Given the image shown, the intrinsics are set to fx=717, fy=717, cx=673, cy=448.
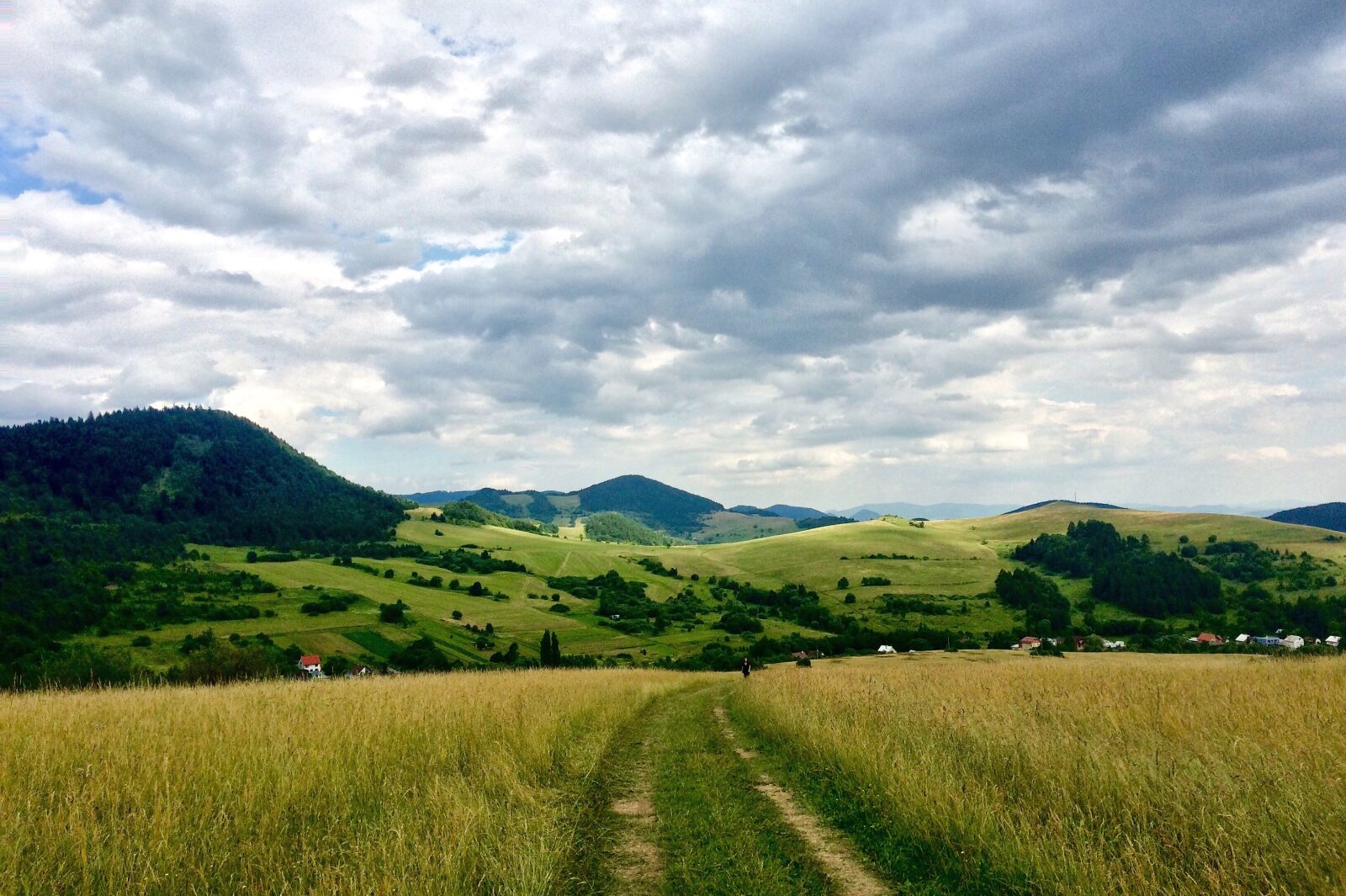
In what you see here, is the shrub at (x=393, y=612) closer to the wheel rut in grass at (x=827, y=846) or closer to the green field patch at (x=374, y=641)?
the green field patch at (x=374, y=641)

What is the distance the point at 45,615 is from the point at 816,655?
122235 millimetres

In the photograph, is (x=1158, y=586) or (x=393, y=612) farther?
(x=1158, y=586)

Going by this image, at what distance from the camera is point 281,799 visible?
770 centimetres

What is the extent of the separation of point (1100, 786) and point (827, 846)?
3.15 m

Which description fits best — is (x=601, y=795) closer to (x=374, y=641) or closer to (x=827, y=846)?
(x=827, y=846)

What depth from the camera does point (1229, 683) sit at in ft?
45.2

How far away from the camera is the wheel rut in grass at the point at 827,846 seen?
726 cm

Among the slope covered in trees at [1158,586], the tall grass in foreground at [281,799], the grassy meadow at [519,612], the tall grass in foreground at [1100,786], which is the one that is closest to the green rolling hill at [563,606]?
the grassy meadow at [519,612]

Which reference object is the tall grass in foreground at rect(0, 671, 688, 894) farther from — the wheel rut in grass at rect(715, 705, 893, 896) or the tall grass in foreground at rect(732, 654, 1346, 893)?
the tall grass in foreground at rect(732, 654, 1346, 893)

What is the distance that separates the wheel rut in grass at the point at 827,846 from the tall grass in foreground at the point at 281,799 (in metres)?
2.75

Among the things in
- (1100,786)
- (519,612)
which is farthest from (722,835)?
(519,612)

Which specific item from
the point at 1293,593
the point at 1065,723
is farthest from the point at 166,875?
the point at 1293,593

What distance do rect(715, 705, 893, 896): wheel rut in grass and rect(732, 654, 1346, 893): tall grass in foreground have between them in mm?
339

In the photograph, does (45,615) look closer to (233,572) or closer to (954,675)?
(233,572)
